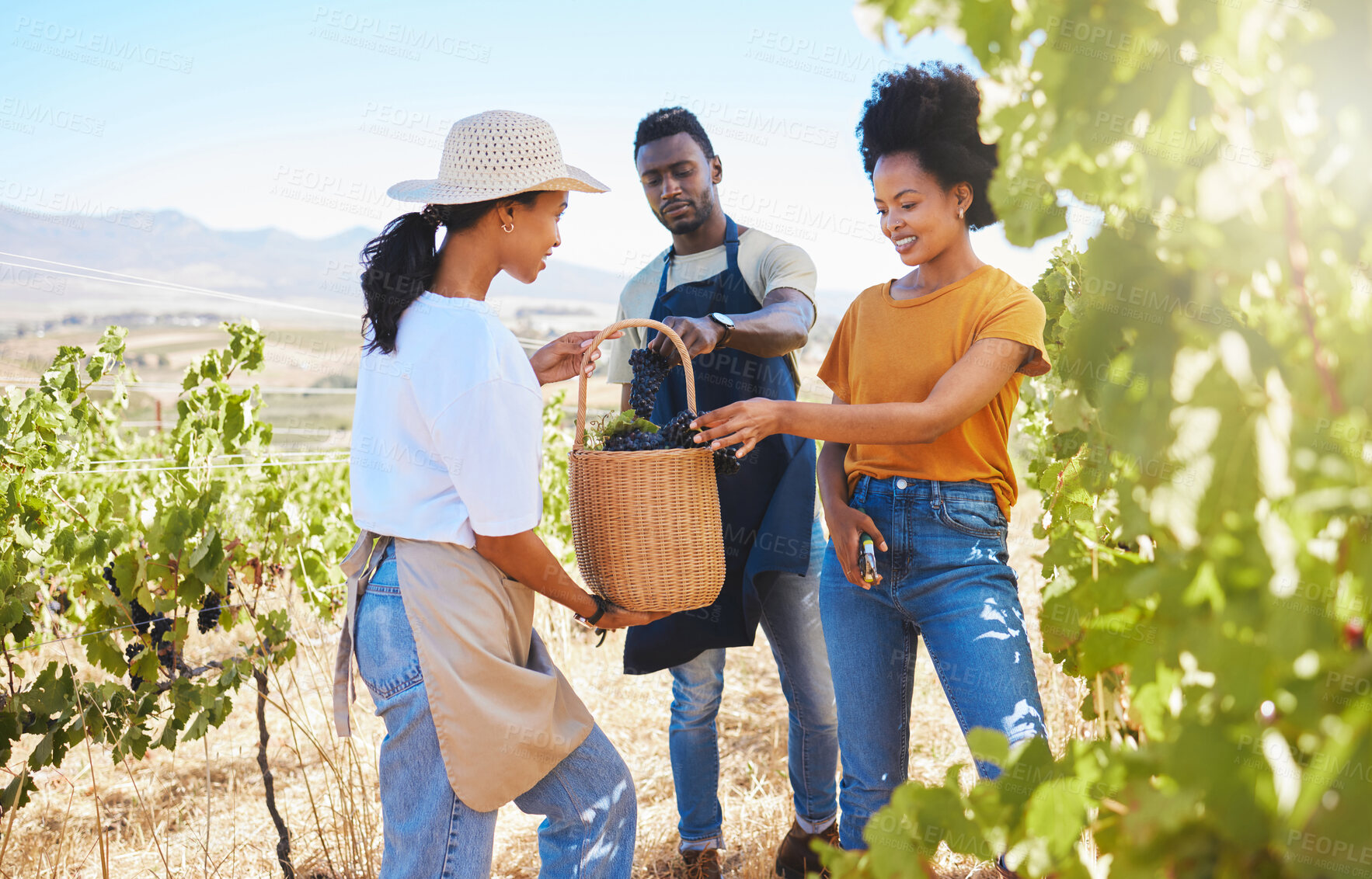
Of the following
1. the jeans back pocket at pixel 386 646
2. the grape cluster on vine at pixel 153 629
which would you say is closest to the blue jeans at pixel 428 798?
the jeans back pocket at pixel 386 646

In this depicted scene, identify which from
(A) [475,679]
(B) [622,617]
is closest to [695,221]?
(B) [622,617]

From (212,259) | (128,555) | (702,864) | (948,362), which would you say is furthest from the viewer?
(212,259)

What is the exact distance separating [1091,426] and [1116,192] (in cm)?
61

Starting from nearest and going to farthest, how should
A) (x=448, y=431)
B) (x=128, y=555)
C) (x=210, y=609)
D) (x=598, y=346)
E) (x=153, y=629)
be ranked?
(x=448, y=431), (x=598, y=346), (x=128, y=555), (x=153, y=629), (x=210, y=609)

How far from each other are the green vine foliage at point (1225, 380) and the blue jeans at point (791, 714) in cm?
194

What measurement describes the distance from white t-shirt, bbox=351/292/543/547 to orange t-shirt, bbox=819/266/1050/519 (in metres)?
0.76

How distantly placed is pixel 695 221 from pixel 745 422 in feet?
3.83

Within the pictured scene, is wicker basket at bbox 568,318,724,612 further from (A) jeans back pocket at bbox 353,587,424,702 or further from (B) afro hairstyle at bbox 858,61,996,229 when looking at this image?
(B) afro hairstyle at bbox 858,61,996,229

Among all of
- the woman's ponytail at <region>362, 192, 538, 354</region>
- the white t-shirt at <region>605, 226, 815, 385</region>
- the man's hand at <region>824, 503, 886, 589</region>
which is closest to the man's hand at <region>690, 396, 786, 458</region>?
the man's hand at <region>824, 503, 886, 589</region>

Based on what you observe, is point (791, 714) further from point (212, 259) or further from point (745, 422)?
point (212, 259)

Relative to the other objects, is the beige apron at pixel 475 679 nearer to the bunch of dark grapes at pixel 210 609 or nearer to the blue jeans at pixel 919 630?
the blue jeans at pixel 919 630

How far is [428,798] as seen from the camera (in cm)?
167

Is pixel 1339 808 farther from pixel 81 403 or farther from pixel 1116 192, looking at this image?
pixel 81 403

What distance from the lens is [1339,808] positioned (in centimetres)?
52
